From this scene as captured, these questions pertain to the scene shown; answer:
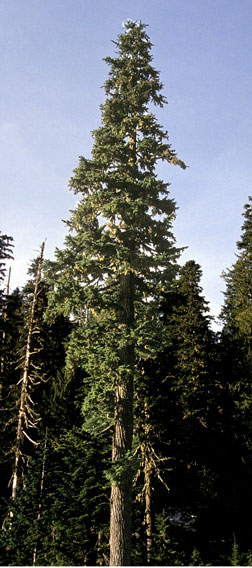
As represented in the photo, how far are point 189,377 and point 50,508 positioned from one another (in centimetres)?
719

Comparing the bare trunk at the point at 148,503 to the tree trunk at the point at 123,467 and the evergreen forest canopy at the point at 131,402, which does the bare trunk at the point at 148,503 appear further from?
the tree trunk at the point at 123,467

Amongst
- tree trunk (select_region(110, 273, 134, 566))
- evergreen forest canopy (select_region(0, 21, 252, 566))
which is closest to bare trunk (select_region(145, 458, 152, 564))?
evergreen forest canopy (select_region(0, 21, 252, 566))

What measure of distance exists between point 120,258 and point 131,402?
15.3 feet

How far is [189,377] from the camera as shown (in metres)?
16.9

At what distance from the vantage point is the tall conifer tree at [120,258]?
12750 millimetres

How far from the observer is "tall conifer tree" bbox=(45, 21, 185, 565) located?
12.8 meters

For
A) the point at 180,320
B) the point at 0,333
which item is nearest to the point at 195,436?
the point at 180,320

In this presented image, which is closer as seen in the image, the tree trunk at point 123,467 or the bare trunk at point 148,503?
the tree trunk at point 123,467

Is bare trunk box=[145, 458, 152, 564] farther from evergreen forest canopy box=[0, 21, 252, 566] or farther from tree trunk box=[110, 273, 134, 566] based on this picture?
tree trunk box=[110, 273, 134, 566]

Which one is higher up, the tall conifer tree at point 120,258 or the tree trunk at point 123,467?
the tall conifer tree at point 120,258

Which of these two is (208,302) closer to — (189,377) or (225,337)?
(225,337)

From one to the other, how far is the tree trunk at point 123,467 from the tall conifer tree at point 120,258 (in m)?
0.03

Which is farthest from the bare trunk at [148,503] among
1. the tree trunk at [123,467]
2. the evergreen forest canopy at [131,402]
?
the tree trunk at [123,467]

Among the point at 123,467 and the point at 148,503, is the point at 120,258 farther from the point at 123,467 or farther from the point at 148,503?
the point at 148,503
